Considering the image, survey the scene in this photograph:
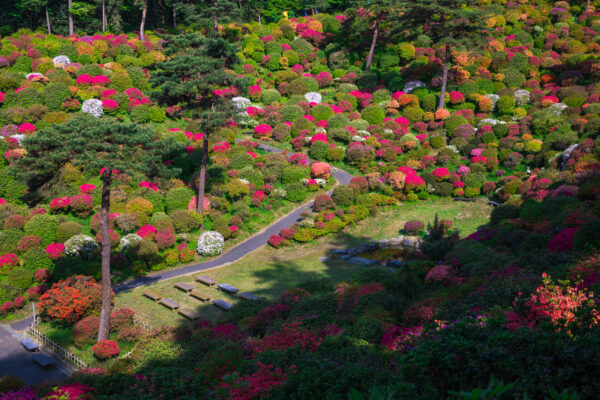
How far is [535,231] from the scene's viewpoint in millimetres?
16953

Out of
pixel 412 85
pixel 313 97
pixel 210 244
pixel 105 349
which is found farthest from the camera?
pixel 412 85

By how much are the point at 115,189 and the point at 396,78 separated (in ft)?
108

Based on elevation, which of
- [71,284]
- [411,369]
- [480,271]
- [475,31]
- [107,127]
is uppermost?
[475,31]

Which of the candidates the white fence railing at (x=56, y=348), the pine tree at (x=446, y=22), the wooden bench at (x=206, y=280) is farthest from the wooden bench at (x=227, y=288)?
the pine tree at (x=446, y=22)

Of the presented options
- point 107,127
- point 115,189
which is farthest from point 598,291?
point 115,189

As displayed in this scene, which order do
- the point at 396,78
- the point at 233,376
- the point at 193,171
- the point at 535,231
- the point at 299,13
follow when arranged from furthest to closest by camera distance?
the point at 299,13 → the point at 396,78 → the point at 193,171 → the point at 535,231 → the point at 233,376

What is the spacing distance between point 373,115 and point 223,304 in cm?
2755

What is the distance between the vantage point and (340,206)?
96.3ft

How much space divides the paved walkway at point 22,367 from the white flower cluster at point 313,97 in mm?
33721

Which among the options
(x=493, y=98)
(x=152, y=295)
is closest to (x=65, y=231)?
(x=152, y=295)

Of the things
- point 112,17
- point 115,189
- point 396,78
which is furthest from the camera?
point 112,17

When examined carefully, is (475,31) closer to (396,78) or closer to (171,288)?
(396,78)

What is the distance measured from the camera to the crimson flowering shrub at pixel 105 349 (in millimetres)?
14688

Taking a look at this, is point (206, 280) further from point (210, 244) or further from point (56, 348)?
point (56, 348)
